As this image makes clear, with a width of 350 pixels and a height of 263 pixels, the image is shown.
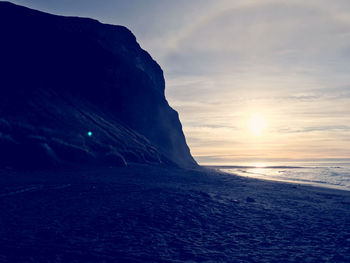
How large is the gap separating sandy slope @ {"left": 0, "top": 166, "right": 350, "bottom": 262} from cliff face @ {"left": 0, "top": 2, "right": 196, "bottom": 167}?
11929 millimetres

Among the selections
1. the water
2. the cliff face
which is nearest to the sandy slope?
the cliff face

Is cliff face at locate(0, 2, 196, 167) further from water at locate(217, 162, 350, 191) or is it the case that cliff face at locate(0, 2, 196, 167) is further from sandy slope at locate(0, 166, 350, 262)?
water at locate(217, 162, 350, 191)

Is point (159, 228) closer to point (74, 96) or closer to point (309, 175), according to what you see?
point (74, 96)

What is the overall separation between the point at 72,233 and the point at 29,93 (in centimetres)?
2767

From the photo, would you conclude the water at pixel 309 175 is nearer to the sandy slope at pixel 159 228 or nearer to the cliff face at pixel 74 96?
the cliff face at pixel 74 96

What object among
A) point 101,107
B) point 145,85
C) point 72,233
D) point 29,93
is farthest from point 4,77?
point 72,233

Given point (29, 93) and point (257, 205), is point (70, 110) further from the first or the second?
point (257, 205)

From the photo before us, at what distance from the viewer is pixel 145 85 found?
156 feet

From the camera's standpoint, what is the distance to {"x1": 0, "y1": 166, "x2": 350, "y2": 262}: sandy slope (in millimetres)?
5715

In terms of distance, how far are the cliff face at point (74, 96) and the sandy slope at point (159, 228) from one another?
470 inches

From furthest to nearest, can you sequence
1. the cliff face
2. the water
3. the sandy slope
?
the water → the cliff face → the sandy slope

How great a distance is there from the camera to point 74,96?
36812 millimetres

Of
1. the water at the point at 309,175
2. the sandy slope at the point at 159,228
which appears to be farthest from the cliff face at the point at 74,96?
the water at the point at 309,175

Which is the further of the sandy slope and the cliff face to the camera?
the cliff face
